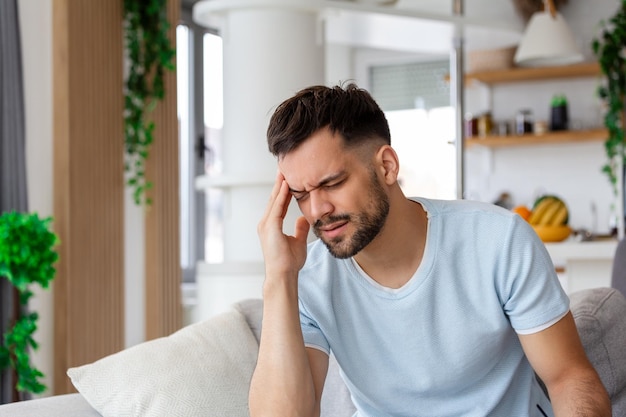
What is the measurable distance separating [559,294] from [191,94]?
4.76 metres

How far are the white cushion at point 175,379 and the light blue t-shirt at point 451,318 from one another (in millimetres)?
230

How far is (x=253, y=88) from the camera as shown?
4012mm

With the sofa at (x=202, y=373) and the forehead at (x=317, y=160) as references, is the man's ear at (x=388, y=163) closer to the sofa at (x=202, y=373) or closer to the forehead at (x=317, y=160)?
the forehead at (x=317, y=160)

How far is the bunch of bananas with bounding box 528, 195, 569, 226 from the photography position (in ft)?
13.9

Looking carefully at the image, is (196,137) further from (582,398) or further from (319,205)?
(582,398)

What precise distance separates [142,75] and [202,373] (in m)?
2.70

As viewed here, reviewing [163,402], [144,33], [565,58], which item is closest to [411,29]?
[565,58]

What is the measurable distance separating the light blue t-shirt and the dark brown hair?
211 mm

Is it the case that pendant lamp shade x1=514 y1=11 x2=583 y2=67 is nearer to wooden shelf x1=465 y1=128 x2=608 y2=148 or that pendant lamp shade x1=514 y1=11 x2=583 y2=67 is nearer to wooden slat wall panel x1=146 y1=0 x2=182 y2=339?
wooden shelf x1=465 y1=128 x2=608 y2=148

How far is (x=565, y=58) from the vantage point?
17.2ft

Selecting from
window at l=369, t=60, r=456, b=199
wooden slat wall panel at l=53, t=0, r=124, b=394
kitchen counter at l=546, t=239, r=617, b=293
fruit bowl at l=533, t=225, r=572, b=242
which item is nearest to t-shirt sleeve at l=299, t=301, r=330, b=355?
wooden slat wall panel at l=53, t=0, r=124, b=394

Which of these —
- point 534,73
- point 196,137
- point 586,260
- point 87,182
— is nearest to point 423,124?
point 534,73

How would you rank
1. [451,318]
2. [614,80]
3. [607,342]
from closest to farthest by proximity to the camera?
[451,318] → [607,342] → [614,80]

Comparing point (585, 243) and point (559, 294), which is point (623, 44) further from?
point (559, 294)
